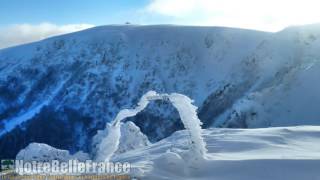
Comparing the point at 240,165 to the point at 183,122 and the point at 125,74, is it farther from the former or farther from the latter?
the point at 125,74

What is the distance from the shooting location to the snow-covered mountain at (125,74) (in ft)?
291

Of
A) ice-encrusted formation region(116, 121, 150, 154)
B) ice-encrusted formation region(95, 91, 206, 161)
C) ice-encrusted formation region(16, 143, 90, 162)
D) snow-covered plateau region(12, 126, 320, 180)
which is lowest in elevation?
ice-encrusted formation region(116, 121, 150, 154)

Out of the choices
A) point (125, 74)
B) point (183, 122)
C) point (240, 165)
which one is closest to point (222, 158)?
point (240, 165)

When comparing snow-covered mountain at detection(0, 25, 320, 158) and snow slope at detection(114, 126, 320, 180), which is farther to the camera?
snow-covered mountain at detection(0, 25, 320, 158)

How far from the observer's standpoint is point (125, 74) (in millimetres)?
123250

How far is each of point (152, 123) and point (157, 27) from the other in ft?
115

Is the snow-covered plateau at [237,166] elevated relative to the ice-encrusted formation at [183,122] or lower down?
lower down

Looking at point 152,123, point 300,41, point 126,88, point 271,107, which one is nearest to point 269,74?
point 300,41

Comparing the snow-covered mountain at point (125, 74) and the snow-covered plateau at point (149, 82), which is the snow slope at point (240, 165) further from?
the snow-covered mountain at point (125, 74)

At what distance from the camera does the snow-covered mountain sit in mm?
88562

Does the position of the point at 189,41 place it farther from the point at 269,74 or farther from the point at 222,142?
the point at 222,142

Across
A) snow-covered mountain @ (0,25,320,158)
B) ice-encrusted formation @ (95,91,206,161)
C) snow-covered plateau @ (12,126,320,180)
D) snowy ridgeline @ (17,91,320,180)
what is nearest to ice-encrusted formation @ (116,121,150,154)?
snowy ridgeline @ (17,91,320,180)

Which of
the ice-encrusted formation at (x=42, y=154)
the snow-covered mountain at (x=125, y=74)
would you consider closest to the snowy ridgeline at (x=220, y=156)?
the ice-encrusted formation at (x=42, y=154)

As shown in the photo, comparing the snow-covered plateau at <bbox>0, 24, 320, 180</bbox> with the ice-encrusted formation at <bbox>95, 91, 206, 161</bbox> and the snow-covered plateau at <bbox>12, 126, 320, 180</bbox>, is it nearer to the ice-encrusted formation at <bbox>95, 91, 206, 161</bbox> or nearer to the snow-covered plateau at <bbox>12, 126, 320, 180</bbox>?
the ice-encrusted formation at <bbox>95, 91, 206, 161</bbox>
